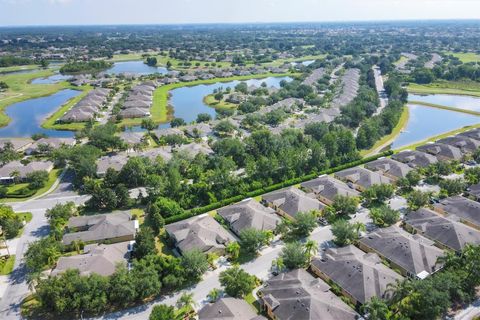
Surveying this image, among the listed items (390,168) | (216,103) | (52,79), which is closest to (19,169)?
(216,103)

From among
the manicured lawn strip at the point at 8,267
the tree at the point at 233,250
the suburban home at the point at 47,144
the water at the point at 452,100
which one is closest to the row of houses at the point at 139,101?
the suburban home at the point at 47,144

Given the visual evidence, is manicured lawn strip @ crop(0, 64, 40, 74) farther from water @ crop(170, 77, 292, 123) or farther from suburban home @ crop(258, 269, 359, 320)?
suburban home @ crop(258, 269, 359, 320)

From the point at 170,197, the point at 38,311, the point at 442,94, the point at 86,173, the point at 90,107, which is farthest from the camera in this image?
the point at 442,94

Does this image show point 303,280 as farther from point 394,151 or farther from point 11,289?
point 394,151

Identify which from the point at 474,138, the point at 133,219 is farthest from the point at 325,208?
the point at 474,138

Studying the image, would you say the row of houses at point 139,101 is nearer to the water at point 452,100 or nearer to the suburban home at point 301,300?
the suburban home at point 301,300

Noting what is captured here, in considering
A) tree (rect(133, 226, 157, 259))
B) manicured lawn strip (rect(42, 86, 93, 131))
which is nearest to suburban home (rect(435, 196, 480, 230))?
tree (rect(133, 226, 157, 259))
